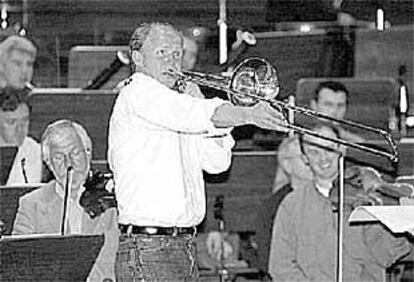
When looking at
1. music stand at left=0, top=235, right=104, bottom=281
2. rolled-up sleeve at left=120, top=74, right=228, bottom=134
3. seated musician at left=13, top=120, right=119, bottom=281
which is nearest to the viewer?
rolled-up sleeve at left=120, top=74, right=228, bottom=134

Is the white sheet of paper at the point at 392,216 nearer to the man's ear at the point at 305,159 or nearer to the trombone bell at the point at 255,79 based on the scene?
the trombone bell at the point at 255,79

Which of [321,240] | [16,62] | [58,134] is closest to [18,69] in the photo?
[16,62]

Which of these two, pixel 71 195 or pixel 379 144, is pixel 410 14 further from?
pixel 71 195

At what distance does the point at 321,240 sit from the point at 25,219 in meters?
1.04

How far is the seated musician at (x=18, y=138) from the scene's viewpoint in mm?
4230

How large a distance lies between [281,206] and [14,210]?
3.16ft

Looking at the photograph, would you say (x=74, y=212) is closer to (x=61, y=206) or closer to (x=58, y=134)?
(x=61, y=206)

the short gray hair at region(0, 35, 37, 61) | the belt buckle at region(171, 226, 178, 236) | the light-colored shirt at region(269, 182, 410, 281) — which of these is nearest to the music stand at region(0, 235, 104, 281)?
the belt buckle at region(171, 226, 178, 236)

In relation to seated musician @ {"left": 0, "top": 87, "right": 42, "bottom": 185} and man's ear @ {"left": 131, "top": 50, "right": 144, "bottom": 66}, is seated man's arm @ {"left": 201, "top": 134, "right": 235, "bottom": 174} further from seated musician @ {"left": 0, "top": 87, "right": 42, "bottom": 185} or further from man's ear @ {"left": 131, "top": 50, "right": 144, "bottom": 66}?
seated musician @ {"left": 0, "top": 87, "right": 42, "bottom": 185}

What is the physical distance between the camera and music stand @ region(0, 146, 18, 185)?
4211mm

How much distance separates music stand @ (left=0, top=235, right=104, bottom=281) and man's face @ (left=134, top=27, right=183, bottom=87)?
19.9 inches

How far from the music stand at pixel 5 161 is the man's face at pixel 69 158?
611 mm

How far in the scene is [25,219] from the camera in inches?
137

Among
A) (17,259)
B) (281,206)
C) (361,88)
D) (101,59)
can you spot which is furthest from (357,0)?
(17,259)
